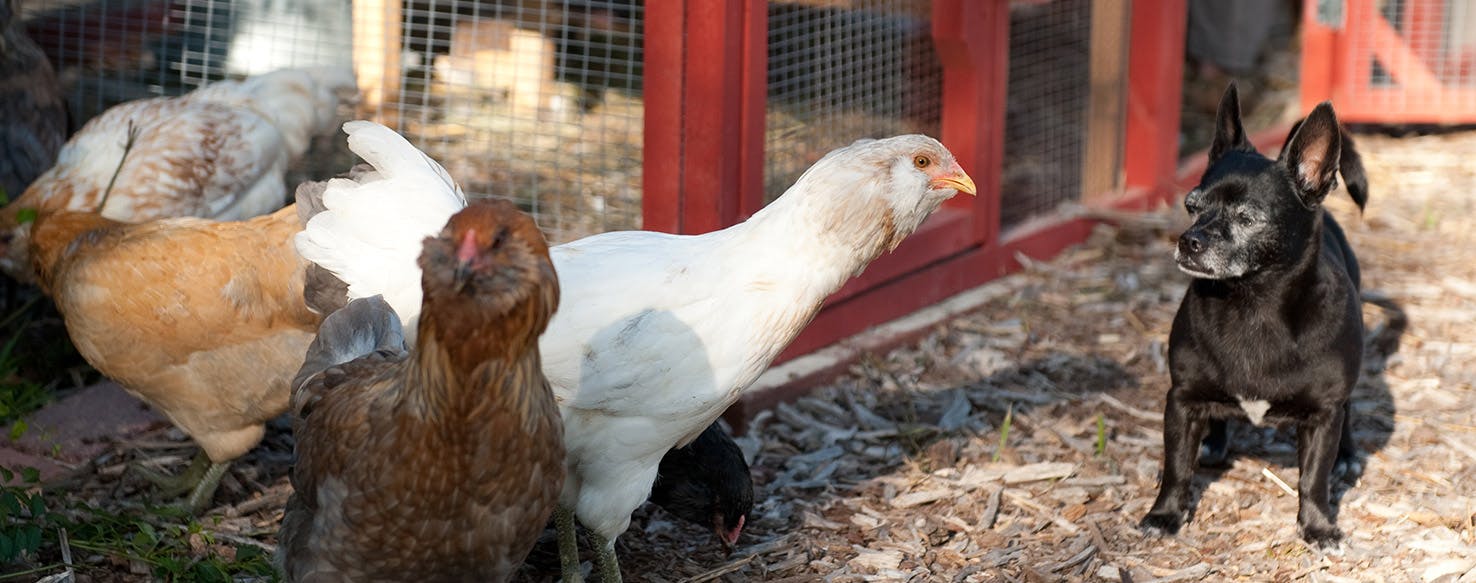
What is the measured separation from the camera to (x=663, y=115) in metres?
4.28

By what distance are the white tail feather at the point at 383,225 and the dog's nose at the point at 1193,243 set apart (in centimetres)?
180

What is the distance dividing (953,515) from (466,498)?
1788 millimetres

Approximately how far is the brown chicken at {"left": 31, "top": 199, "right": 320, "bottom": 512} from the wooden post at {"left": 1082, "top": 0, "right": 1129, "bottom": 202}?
382 cm

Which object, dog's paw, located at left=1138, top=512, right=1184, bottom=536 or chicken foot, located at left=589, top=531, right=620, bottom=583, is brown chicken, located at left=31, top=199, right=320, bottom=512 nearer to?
chicken foot, located at left=589, top=531, right=620, bottom=583

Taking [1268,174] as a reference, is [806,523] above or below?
below

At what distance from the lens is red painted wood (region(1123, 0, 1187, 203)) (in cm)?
633

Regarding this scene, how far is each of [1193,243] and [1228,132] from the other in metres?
0.44

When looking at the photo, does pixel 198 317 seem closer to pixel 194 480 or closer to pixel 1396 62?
pixel 194 480

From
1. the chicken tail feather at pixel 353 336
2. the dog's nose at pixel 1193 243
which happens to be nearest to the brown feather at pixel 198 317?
the chicken tail feather at pixel 353 336

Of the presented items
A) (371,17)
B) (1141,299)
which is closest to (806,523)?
(1141,299)

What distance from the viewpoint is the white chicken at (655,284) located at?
3105mm

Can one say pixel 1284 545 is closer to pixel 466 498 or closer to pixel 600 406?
pixel 600 406

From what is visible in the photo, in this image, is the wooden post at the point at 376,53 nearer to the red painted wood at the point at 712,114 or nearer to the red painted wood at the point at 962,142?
the red painted wood at the point at 712,114

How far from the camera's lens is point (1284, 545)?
380 centimetres
